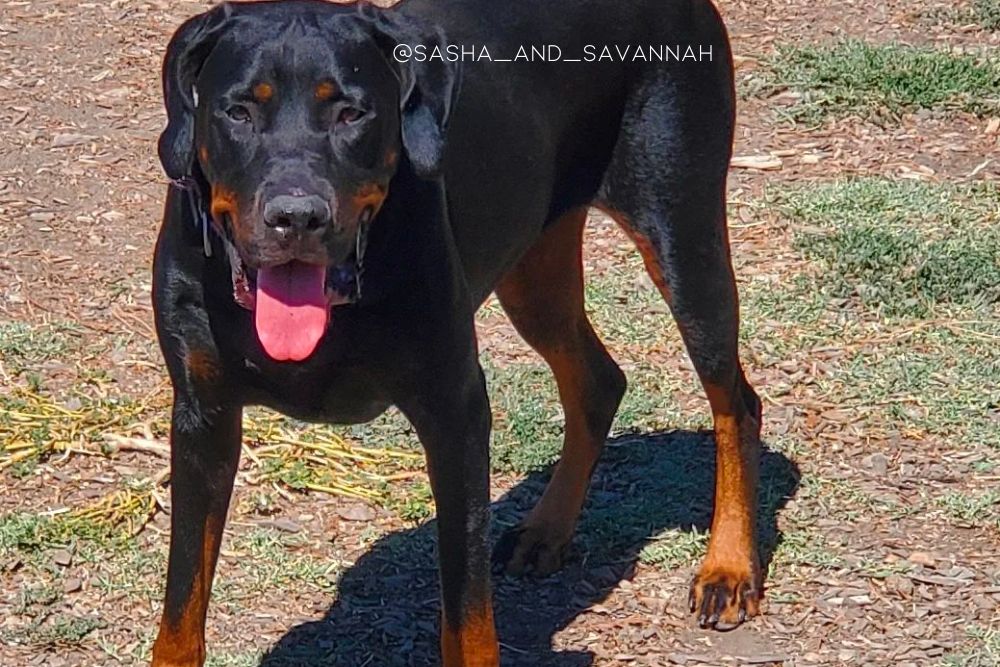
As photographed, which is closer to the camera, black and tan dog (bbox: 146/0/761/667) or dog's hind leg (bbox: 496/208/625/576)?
black and tan dog (bbox: 146/0/761/667)

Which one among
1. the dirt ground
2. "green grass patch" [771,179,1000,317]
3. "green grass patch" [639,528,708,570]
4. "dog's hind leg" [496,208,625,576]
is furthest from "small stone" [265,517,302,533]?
"green grass patch" [771,179,1000,317]

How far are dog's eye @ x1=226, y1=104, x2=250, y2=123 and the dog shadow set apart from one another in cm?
166

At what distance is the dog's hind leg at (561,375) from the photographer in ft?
18.1

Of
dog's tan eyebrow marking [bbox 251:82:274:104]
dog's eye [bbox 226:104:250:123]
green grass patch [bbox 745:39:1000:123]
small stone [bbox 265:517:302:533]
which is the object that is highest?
green grass patch [bbox 745:39:1000:123]

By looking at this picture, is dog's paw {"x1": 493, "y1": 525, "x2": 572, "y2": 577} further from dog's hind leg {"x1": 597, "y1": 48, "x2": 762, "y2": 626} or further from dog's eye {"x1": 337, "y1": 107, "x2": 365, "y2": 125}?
dog's eye {"x1": 337, "y1": 107, "x2": 365, "y2": 125}

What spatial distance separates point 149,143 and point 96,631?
3.46 m

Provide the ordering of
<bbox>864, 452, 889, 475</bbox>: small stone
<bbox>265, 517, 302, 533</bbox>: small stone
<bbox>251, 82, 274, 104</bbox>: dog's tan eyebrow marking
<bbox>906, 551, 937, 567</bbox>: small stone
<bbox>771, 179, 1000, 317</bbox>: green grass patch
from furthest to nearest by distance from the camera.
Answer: <bbox>771, 179, 1000, 317</bbox>: green grass patch < <bbox>864, 452, 889, 475</bbox>: small stone < <bbox>265, 517, 302, 533</bbox>: small stone < <bbox>906, 551, 937, 567</bbox>: small stone < <bbox>251, 82, 274, 104</bbox>: dog's tan eyebrow marking

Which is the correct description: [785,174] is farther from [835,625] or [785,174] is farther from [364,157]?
[364,157]

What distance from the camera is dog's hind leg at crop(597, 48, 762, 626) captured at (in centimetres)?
518

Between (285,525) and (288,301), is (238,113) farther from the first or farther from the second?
(285,525)

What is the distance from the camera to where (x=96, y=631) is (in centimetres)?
509

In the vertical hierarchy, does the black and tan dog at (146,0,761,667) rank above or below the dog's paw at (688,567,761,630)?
above

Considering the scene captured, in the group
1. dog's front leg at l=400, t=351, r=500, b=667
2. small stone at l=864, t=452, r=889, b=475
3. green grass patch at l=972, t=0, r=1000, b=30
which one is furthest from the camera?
green grass patch at l=972, t=0, r=1000, b=30

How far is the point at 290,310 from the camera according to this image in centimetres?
397
